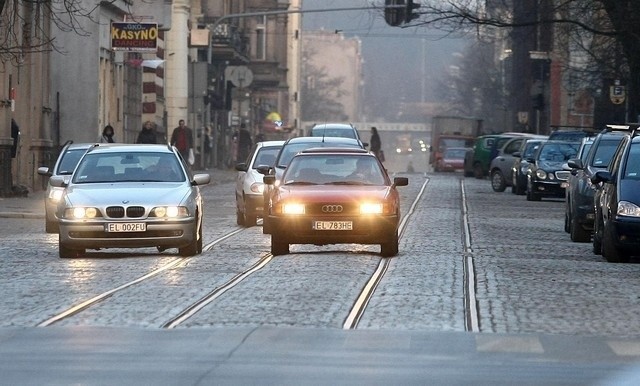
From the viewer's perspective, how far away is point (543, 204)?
42312 millimetres

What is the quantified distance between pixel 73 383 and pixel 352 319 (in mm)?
4081

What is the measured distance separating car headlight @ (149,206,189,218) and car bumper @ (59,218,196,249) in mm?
98

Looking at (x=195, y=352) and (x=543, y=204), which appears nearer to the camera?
(x=195, y=352)

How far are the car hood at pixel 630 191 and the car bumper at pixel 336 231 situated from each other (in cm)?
273

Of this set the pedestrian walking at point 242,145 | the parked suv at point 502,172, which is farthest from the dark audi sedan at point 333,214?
the pedestrian walking at point 242,145

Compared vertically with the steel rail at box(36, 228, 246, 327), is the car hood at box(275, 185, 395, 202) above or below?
above

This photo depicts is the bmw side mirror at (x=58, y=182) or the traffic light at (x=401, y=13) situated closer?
the bmw side mirror at (x=58, y=182)

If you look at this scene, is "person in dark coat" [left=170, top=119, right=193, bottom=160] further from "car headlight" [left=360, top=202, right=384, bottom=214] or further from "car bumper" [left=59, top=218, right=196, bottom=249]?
"car headlight" [left=360, top=202, right=384, bottom=214]

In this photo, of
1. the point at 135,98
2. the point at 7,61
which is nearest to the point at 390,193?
the point at 7,61

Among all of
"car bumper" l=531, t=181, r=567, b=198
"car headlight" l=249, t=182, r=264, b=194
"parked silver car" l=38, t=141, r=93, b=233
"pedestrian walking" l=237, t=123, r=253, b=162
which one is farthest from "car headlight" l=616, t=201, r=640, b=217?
"pedestrian walking" l=237, t=123, r=253, b=162

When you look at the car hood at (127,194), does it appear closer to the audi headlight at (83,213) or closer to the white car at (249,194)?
the audi headlight at (83,213)

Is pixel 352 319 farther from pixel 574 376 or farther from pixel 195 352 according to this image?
pixel 574 376

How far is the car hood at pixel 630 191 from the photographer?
2122 cm

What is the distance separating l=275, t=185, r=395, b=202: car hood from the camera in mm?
21453
